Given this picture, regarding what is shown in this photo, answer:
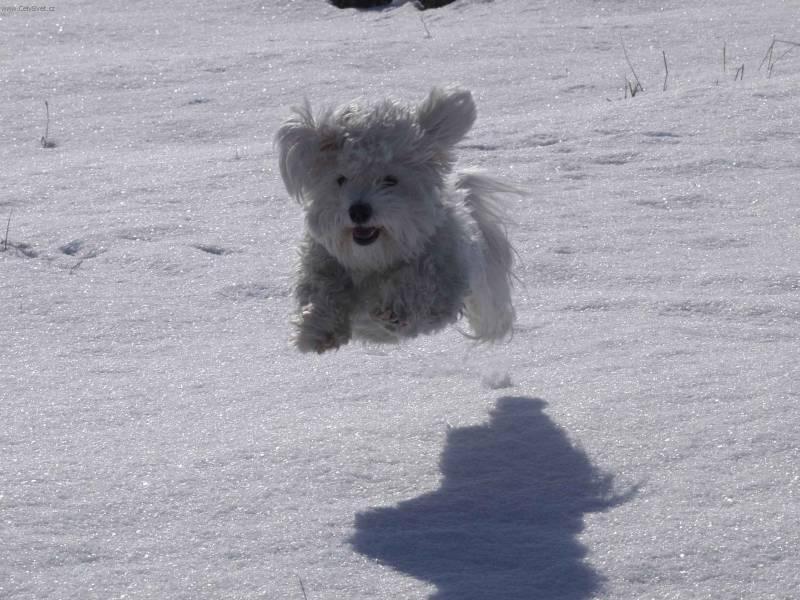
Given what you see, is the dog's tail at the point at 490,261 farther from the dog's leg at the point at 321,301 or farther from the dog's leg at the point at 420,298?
the dog's leg at the point at 321,301

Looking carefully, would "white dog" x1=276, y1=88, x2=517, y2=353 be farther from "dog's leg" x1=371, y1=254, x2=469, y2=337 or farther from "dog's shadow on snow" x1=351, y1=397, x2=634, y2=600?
"dog's shadow on snow" x1=351, y1=397, x2=634, y2=600

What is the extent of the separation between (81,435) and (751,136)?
4.71 m

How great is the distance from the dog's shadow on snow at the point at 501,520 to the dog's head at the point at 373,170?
76 centimetres

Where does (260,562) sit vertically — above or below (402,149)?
below

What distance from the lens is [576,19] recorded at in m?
10.5

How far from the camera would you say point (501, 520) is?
12.7 ft

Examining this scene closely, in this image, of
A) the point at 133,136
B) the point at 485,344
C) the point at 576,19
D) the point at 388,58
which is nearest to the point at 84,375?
the point at 485,344

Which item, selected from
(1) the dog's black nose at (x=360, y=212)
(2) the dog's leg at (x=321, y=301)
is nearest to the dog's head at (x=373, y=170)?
(1) the dog's black nose at (x=360, y=212)

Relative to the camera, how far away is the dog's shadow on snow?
347 centimetres

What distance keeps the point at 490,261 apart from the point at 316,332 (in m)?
1.10

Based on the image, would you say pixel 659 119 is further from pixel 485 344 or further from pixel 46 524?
pixel 46 524

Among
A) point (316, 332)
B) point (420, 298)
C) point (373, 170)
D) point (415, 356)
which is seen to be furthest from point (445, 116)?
point (415, 356)

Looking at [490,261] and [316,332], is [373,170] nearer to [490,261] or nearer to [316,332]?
[316,332]

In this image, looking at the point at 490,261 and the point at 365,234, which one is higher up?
the point at 365,234
